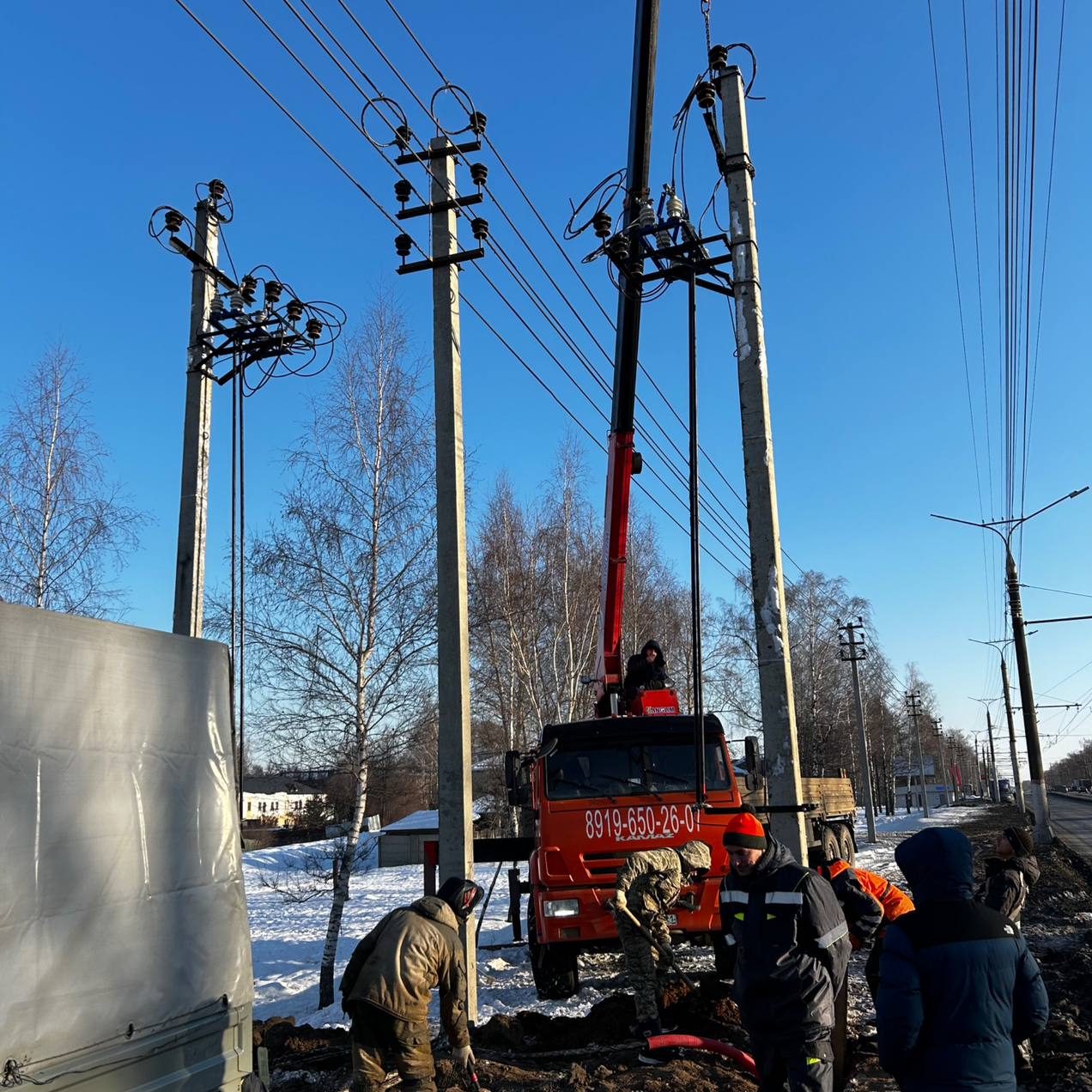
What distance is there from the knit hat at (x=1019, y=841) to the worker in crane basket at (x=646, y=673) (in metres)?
4.25

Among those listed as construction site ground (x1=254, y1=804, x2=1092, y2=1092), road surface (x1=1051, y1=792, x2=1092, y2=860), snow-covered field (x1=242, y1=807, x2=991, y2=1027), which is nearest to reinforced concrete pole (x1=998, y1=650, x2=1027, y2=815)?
road surface (x1=1051, y1=792, x2=1092, y2=860)

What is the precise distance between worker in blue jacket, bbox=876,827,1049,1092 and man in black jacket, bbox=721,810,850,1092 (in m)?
0.95

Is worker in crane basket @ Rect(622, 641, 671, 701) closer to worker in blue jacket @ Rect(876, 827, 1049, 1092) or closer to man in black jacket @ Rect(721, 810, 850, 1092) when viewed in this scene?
man in black jacket @ Rect(721, 810, 850, 1092)

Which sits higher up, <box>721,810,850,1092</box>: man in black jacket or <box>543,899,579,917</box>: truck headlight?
<box>721,810,850,1092</box>: man in black jacket

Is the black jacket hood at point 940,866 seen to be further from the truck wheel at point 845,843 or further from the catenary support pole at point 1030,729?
the catenary support pole at point 1030,729

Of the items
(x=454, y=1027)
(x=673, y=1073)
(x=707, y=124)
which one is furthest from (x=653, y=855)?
(x=707, y=124)

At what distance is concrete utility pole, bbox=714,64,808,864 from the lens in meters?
6.30

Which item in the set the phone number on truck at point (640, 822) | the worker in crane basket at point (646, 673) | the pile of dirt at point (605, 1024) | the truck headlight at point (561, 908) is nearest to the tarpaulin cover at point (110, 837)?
the pile of dirt at point (605, 1024)

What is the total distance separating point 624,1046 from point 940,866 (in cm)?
452

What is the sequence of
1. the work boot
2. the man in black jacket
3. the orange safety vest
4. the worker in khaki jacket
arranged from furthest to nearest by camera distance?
1. the orange safety vest
2. the work boot
3. the worker in khaki jacket
4. the man in black jacket

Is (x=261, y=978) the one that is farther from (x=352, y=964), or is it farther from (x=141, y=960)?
(x=141, y=960)

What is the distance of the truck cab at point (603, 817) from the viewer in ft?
25.0

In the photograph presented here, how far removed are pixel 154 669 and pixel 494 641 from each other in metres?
20.9

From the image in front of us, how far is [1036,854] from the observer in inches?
862
